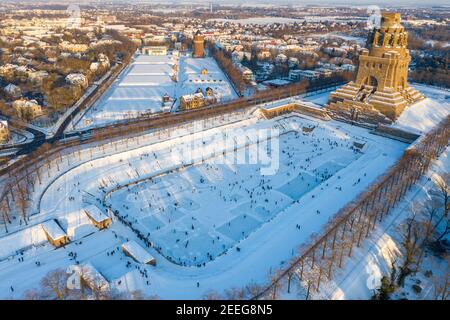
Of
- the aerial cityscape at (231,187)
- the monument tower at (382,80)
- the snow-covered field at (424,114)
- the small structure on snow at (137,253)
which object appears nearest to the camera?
the aerial cityscape at (231,187)

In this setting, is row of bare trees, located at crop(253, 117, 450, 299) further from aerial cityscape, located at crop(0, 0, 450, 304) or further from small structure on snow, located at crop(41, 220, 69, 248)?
small structure on snow, located at crop(41, 220, 69, 248)

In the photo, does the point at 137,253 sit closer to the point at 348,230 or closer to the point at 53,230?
the point at 53,230

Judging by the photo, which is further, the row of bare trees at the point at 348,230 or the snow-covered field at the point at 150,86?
the snow-covered field at the point at 150,86

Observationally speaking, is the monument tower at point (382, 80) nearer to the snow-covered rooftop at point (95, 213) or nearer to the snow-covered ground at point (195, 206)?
the snow-covered ground at point (195, 206)

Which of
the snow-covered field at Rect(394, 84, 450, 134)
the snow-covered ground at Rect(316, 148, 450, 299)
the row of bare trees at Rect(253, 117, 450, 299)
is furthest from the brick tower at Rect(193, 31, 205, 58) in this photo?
the snow-covered ground at Rect(316, 148, 450, 299)

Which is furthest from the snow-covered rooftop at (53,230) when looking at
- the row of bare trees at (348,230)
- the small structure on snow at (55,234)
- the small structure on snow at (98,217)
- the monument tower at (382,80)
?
the monument tower at (382,80)

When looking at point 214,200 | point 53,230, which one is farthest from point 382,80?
point 53,230

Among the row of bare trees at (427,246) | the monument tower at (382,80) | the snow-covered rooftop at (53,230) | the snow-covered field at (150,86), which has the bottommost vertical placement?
the snow-covered field at (150,86)
